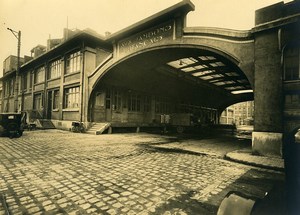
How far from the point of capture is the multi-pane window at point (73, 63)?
60.7 feet

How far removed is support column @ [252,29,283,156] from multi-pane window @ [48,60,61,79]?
1982 centimetres

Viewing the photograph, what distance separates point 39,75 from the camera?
2514 centimetres

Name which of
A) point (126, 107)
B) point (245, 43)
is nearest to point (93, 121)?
point (126, 107)

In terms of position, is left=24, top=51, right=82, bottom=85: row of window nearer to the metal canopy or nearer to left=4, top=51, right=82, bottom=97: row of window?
left=4, top=51, right=82, bottom=97: row of window

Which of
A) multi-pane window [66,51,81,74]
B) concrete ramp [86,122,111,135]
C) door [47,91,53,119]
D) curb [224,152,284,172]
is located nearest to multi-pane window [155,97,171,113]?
concrete ramp [86,122,111,135]

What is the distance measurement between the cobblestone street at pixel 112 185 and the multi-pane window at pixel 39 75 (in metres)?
20.7

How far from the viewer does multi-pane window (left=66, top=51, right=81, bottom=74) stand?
60.7 ft

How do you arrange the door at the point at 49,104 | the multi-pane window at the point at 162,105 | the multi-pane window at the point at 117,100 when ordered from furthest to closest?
the multi-pane window at the point at 162,105 → the door at the point at 49,104 → the multi-pane window at the point at 117,100

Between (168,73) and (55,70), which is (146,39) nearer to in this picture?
(168,73)

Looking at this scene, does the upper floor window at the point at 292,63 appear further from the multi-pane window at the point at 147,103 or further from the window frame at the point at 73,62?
the multi-pane window at the point at 147,103

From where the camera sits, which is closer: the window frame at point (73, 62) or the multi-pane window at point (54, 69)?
the window frame at point (73, 62)

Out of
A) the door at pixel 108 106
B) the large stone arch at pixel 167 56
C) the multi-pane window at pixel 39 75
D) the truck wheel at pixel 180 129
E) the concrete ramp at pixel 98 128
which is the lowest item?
the truck wheel at pixel 180 129

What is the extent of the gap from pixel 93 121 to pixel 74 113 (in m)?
2.26

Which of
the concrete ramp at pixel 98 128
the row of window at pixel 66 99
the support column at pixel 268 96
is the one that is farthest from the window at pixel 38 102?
the support column at pixel 268 96
